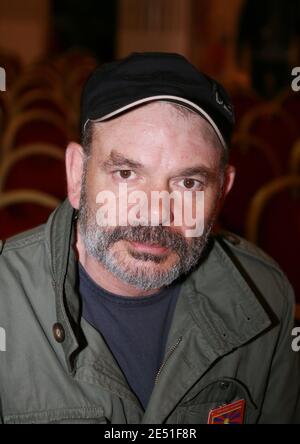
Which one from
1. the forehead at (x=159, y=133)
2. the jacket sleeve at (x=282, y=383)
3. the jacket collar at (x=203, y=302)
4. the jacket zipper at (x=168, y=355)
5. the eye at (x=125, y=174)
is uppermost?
the forehead at (x=159, y=133)

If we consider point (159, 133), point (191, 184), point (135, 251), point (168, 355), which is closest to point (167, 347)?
point (168, 355)

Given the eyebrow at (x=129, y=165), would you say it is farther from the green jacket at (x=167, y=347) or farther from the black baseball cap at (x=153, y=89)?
the green jacket at (x=167, y=347)

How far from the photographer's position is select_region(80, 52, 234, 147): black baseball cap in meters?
1.17

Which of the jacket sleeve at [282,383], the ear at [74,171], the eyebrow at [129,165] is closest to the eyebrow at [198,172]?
the eyebrow at [129,165]

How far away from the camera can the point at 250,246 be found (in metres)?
1.59

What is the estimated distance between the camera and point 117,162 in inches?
46.9

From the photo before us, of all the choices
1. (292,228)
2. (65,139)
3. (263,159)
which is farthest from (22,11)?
(292,228)

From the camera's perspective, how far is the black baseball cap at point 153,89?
1.17 metres

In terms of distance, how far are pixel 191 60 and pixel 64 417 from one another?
1206 cm

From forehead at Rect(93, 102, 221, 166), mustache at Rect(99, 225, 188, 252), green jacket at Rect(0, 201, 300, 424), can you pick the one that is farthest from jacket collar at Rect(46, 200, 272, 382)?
forehead at Rect(93, 102, 221, 166)

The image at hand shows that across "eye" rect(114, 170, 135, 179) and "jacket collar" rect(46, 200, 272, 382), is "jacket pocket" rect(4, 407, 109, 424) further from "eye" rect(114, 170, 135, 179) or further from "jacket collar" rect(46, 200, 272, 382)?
"eye" rect(114, 170, 135, 179)

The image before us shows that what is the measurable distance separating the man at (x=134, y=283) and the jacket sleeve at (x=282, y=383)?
0.26 ft

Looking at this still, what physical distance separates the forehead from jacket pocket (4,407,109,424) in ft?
1.69

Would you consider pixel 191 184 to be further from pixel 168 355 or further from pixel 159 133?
pixel 168 355
